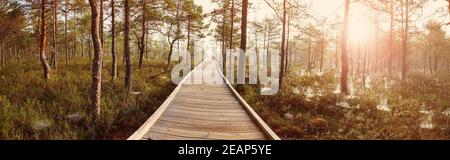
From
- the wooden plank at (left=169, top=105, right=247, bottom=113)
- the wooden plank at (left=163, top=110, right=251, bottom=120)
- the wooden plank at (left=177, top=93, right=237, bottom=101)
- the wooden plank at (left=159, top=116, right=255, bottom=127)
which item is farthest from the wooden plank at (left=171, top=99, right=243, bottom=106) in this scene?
the wooden plank at (left=159, top=116, right=255, bottom=127)

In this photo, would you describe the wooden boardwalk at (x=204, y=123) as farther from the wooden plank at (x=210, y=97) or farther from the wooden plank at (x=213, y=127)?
the wooden plank at (x=210, y=97)

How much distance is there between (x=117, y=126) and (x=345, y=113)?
7956 millimetres

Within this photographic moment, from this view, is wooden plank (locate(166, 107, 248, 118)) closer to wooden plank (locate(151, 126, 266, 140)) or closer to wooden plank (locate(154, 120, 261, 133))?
wooden plank (locate(154, 120, 261, 133))

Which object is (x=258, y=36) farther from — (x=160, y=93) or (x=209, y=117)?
(x=209, y=117)

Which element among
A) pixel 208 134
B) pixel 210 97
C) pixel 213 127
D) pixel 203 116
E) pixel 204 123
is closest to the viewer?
pixel 208 134

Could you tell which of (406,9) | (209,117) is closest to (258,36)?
(406,9)

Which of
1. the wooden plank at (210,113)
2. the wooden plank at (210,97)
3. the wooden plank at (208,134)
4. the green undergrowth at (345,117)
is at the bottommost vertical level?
the green undergrowth at (345,117)

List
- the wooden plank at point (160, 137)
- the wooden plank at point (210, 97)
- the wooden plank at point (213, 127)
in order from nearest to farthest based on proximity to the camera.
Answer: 1. the wooden plank at point (160, 137)
2. the wooden plank at point (213, 127)
3. the wooden plank at point (210, 97)

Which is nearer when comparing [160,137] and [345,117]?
[160,137]

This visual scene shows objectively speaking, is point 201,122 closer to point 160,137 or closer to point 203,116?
point 203,116

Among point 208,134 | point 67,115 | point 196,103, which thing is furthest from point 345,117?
point 67,115

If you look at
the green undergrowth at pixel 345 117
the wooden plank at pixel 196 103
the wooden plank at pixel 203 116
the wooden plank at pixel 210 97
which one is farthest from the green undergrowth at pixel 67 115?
the green undergrowth at pixel 345 117

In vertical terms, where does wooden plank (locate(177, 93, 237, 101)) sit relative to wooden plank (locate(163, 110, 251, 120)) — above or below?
above

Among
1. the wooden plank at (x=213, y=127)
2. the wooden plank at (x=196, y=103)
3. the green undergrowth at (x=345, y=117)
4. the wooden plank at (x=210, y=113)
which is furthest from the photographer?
the wooden plank at (x=196, y=103)
